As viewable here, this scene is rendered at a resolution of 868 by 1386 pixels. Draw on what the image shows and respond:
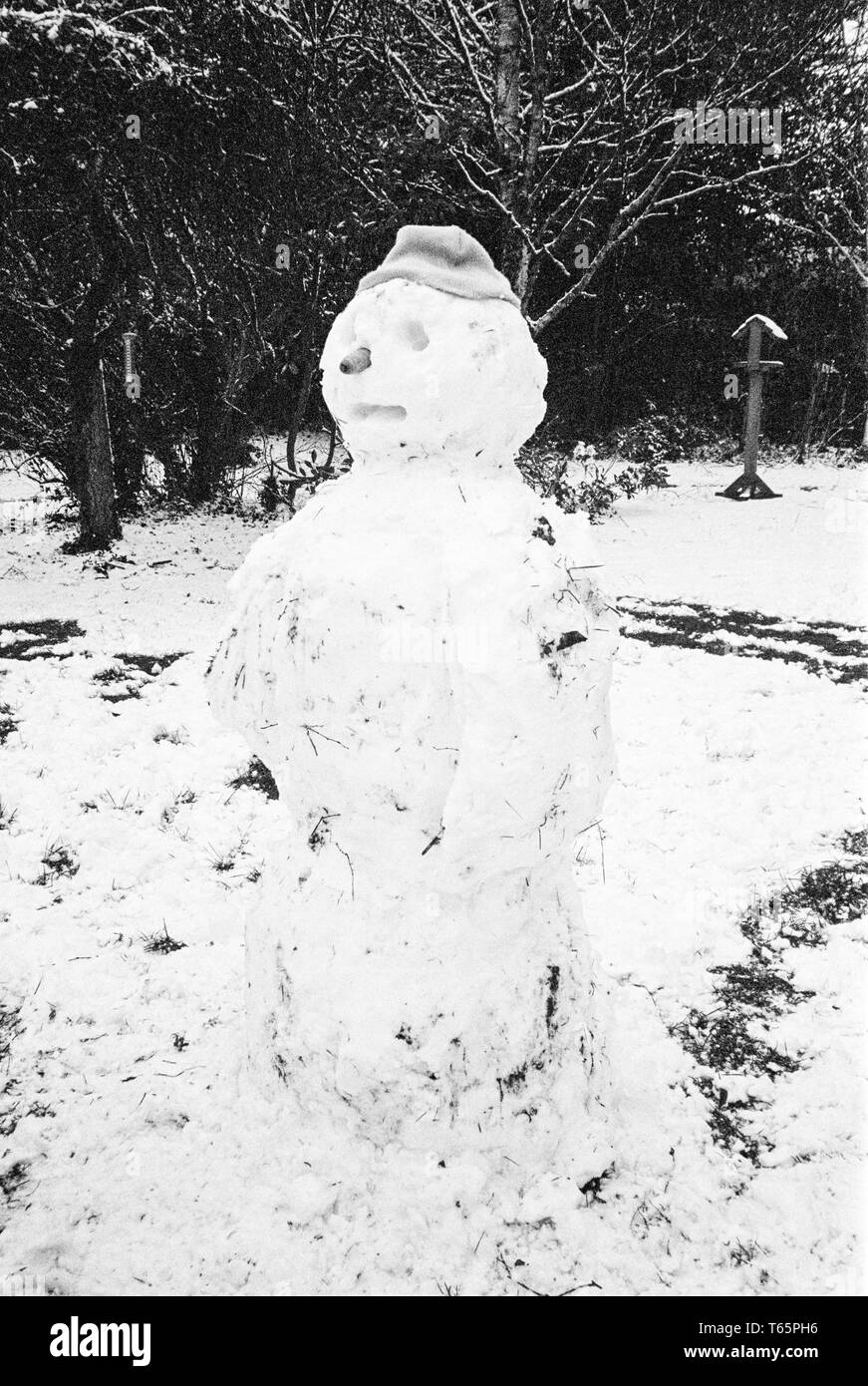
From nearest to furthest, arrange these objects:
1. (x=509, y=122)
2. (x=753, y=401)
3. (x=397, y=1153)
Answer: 1. (x=397, y=1153)
2. (x=509, y=122)
3. (x=753, y=401)

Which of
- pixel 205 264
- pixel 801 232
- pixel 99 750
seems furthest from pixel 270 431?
pixel 99 750

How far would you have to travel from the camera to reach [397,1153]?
7.00 feet

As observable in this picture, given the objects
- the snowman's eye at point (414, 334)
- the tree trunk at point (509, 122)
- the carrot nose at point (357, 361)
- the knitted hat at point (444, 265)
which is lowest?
the carrot nose at point (357, 361)

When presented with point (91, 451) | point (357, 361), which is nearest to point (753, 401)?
point (91, 451)

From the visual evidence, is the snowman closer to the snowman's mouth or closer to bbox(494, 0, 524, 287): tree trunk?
the snowman's mouth

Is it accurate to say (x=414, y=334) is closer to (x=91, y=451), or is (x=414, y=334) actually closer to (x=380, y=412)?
(x=380, y=412)

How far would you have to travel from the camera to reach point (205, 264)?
9898 millimetres

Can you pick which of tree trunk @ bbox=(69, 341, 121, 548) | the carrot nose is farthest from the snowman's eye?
tree trunk @ bbox=(69, 341, 121, 548)

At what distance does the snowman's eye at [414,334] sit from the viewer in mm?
1920

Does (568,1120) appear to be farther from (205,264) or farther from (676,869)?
(205,264)

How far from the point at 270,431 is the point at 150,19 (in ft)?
26.7

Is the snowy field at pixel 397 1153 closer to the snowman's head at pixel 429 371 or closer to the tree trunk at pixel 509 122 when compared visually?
the snowman's head at pixel 429 371

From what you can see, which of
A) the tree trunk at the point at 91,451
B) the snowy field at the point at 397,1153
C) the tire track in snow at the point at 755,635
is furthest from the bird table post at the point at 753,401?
the tree trunk at the point at 91,451

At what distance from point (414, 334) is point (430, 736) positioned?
3.22 ft
